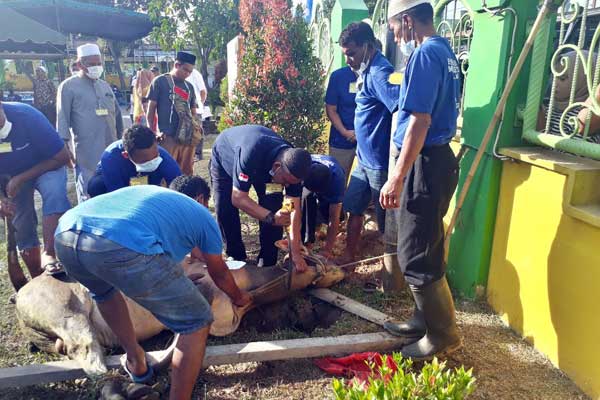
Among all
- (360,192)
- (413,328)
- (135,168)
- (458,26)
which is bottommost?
(413,328)

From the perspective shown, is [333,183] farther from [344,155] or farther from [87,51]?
[87,51]

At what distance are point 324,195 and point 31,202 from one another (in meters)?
2.56

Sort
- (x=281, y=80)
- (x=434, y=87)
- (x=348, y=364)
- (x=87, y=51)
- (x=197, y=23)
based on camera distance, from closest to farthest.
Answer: (x=434, y=87) < (x=348, y=364) < (x=87, y=51) < (x=281, y=80) < (x=197, y=23)

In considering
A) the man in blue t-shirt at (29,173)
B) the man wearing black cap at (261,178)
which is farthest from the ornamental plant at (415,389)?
the man in blue t-shirt at (29,173)

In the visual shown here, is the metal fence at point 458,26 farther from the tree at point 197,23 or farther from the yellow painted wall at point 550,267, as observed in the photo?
the tree at point 197,23

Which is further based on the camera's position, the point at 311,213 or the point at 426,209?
the point at 311,213

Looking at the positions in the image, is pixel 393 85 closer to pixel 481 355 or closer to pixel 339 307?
pixel 339 307

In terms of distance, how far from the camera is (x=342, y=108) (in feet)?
16.6

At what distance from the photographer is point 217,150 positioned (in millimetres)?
4047

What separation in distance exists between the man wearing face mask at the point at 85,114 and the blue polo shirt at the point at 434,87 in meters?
3.93

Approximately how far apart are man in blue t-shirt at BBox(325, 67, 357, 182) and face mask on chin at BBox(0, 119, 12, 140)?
2977mm

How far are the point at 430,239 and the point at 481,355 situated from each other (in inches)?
34.6

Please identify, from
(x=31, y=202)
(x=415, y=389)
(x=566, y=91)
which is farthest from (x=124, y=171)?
(x=566, y=91)

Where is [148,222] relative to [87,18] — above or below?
below
